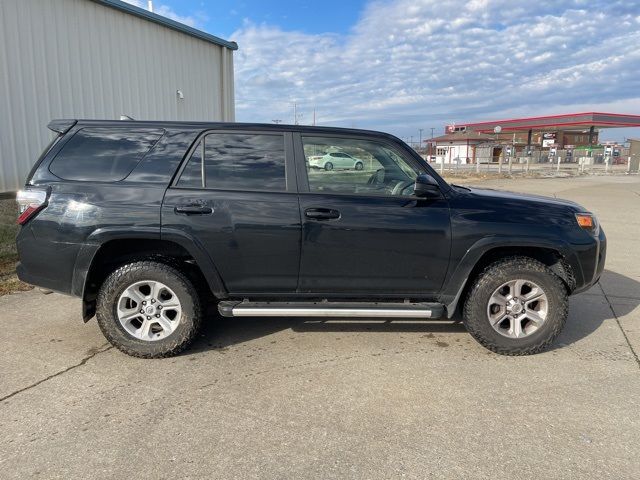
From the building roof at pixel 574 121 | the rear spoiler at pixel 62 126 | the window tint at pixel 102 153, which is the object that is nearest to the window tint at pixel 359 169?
the window tint at pixel 102 153

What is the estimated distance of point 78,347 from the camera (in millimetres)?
3900

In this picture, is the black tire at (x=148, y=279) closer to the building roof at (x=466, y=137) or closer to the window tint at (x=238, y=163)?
the window tint at (x=238, y=163)

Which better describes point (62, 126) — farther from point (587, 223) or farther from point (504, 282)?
point (587, 223)

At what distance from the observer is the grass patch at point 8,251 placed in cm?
547

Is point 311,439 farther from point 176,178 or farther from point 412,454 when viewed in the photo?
point 176,178

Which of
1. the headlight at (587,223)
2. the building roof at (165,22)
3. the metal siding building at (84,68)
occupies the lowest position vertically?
the headlight at (587,223)

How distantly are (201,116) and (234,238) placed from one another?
Answer: 1006cm

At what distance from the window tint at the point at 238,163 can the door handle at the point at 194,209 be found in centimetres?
17

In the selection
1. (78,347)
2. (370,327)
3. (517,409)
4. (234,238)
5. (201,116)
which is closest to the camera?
(517,409)

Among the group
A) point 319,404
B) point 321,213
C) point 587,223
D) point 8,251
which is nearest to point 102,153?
point 321,213

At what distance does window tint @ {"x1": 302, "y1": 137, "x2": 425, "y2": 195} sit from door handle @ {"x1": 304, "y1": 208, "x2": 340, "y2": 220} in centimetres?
18

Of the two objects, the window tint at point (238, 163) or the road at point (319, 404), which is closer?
the road at point (319, 404)

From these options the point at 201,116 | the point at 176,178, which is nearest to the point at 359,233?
the point at 176,178

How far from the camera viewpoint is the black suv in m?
3.54
